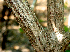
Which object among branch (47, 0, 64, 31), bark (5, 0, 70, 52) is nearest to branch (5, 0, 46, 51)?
bark (5, 0, 70, 52)

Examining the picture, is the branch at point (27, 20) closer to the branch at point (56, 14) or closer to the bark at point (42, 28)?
the bark at point (42, 28)

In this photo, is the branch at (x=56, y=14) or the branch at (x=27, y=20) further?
the branch at (x=56, y=14)

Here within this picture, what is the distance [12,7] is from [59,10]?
652 millimetres

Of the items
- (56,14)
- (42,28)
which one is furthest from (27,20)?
(56,14)

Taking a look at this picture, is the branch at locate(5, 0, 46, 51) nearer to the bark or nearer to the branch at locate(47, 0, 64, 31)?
the bark

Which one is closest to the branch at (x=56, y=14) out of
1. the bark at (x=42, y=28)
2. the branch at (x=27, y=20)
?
the bark at (x=42, y=28)

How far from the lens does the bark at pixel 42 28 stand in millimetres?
1180

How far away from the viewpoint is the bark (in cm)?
118

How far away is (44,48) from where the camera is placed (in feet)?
A: 4.25

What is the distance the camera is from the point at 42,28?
129 centimetres

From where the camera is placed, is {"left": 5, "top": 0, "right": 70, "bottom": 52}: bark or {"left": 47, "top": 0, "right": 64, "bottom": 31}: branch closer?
{"left": 5, "top": 0, "right": 70, "bottom": 52}: bark

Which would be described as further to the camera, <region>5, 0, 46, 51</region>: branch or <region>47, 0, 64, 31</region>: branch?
<region>47, 0, 64, 31</region>: branch

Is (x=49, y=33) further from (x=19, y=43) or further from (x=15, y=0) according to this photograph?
(x=19, y=43)

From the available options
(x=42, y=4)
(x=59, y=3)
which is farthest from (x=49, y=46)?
(x=42, y=4)
